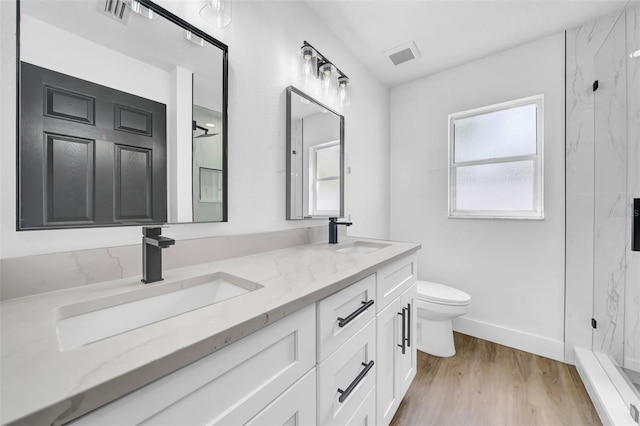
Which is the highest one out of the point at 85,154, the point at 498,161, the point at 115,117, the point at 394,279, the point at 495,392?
the point at 498,161

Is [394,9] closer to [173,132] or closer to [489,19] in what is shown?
[489,19]

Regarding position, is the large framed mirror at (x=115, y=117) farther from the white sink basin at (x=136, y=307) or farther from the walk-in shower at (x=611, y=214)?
the walk-in shower at (x=611, y=214)

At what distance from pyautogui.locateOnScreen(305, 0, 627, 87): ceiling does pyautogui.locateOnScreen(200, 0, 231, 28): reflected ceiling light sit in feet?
2.61

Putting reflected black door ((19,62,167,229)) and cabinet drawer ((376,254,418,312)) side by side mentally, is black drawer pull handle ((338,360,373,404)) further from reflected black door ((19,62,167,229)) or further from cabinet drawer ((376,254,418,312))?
reflected black door ((19,62,167,229))

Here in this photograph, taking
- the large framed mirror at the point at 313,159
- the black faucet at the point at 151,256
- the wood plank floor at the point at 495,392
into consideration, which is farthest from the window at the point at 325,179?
the wood plank floor at the point at 495,392

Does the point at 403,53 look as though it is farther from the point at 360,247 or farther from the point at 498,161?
the point at 360,247

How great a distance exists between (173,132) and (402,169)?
220 cm

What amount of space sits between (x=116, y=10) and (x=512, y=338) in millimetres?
3061

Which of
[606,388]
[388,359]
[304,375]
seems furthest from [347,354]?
[606,388]

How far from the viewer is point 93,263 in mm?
766

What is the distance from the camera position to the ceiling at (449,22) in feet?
5.49

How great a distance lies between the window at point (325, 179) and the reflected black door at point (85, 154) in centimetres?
93

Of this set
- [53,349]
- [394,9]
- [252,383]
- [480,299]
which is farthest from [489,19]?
[53,349]

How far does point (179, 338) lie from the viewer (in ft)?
1.48
